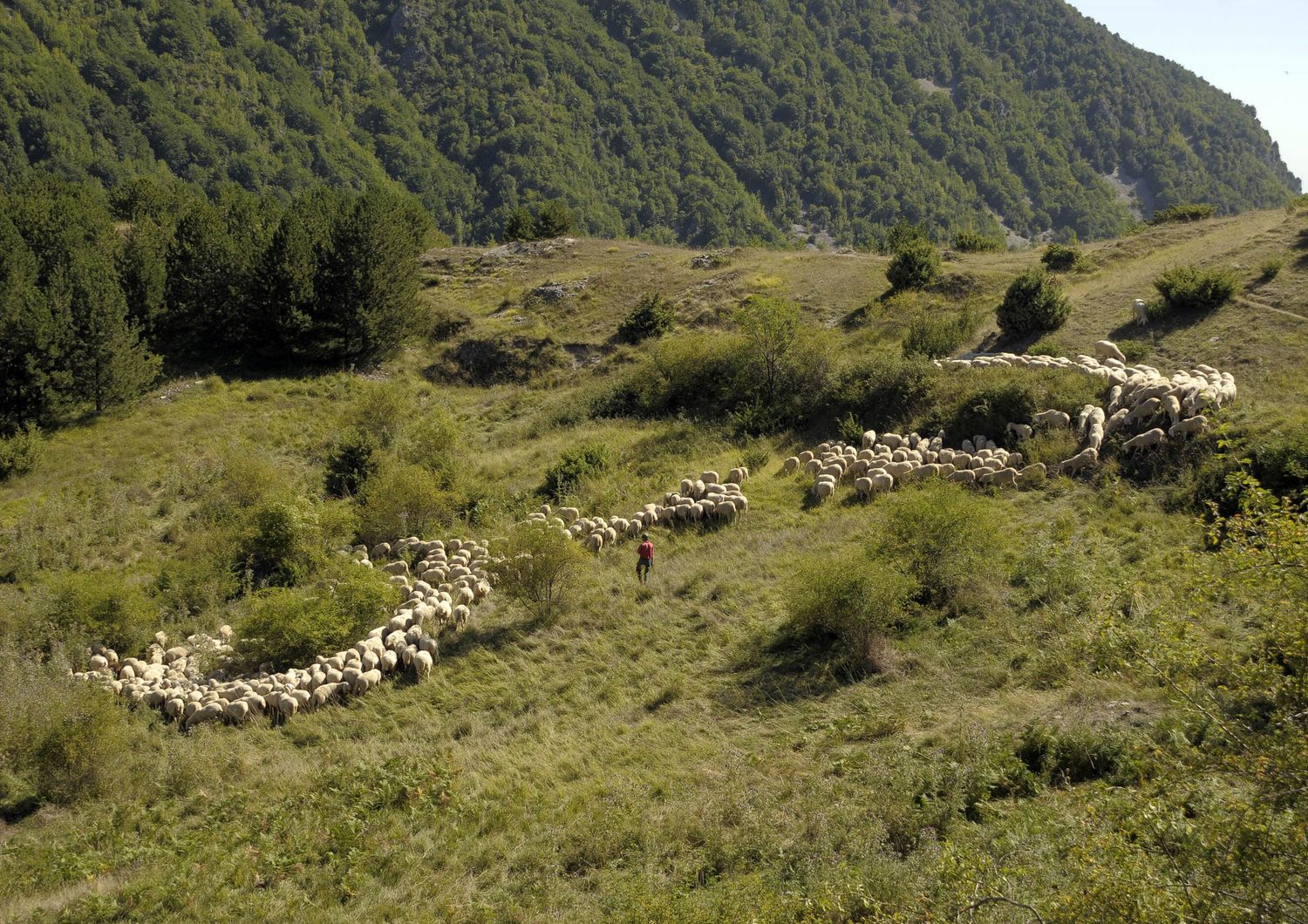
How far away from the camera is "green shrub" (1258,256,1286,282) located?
1121 inches

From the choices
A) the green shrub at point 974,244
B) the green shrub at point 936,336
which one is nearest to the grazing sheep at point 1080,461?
the green shrub at point 936,336

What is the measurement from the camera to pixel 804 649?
53.7 feet

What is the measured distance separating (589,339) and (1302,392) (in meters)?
28.1

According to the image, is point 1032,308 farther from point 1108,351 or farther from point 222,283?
point 222,283

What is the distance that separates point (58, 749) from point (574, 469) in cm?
1631

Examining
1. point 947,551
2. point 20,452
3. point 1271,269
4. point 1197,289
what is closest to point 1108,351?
point 1197,289

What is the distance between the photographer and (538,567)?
19328mm

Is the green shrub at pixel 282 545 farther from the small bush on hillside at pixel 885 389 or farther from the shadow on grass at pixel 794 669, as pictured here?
the small bush on hillside at pixel 885 389

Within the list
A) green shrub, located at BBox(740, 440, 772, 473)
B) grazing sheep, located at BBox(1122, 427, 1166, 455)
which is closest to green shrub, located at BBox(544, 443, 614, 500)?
green shrub, located at BBox(740, 440, 772, 473)

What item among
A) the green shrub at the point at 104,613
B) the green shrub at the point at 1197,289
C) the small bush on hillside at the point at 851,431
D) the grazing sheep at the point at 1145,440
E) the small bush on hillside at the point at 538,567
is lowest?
the green shrub at the point at 104,613

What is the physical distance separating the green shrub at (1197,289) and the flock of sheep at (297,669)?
23185mm

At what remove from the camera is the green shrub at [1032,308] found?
2973 centimetres

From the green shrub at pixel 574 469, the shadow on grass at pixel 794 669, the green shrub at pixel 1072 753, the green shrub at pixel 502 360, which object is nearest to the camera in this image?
the green shrub at pixel 1072 753

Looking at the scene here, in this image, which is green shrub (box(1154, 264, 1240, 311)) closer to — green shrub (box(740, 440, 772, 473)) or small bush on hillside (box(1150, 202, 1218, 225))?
green shrub (box(740, 440, 772, 473))
